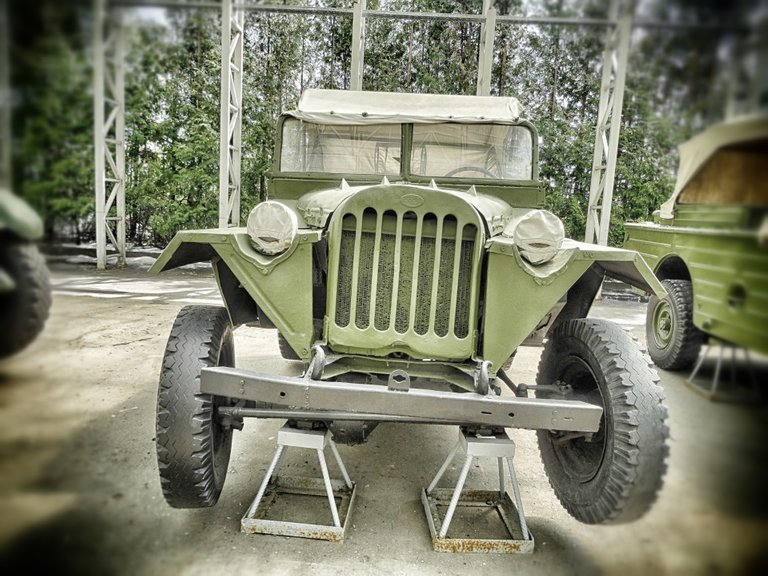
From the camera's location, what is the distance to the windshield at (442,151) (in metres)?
3.74

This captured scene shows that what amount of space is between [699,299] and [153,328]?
607 cm

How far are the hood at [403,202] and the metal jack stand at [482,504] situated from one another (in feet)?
3.25

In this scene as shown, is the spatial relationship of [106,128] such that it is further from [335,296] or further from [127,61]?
[335,296]

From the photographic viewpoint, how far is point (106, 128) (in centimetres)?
68

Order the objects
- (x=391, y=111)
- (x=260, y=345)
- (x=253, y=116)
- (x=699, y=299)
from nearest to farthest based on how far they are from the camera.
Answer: (x=699, y=299) < (x=391, y=111) < (x=260, y=345) < (x=253, y=116)

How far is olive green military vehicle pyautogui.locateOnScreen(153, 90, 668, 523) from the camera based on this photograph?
2.06 m

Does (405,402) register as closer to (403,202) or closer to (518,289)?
(518,289)

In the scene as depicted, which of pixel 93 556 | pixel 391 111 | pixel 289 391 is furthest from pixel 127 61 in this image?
pixel 391 111

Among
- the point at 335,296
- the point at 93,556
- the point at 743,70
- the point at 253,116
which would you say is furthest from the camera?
the point at 253,116

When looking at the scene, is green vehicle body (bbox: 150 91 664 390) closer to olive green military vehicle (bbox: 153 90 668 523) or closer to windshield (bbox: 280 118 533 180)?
olive green military vehicle (bbox: 153 90 668 523)

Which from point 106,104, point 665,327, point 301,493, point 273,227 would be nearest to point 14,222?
point 106,104

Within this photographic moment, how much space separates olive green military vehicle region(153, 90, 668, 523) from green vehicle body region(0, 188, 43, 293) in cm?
157

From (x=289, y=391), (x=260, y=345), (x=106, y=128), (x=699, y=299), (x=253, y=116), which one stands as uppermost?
(x=253, y=116)

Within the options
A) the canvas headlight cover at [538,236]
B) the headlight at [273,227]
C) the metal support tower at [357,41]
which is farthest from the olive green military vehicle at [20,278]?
the metal support tower at [357,41]
